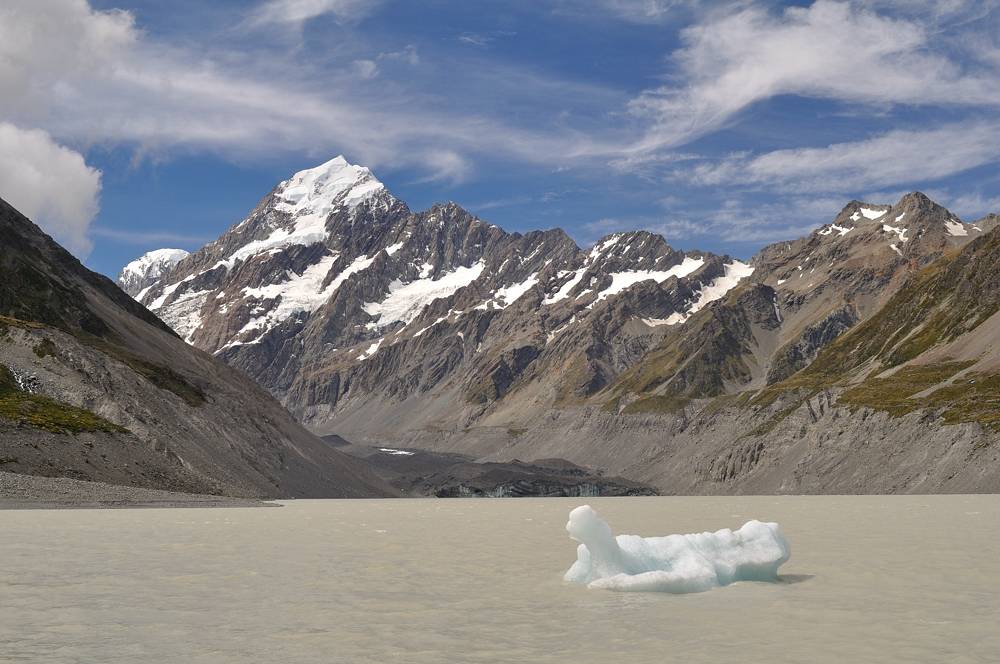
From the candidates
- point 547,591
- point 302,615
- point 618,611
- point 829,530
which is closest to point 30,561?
point 302,615

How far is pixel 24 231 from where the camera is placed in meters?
185

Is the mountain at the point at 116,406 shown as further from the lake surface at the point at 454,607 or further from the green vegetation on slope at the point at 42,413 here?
the lake surface at the point at 454,607

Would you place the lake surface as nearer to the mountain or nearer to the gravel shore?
the gravel shore

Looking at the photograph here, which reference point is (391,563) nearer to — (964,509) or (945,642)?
(945,642)

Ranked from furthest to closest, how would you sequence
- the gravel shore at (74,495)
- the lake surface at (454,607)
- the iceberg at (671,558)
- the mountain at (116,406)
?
the mountain at (116,406), the gravel shore at (74,495), the iceberg at (671,558), the lake surface at (454,607)

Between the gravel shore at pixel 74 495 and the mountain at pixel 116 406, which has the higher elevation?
the mountain at pixel 116 406

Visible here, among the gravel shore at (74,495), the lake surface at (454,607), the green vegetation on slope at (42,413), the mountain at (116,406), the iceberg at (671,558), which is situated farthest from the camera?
the mountain at (116,406)

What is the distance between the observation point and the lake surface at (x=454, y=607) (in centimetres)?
2273

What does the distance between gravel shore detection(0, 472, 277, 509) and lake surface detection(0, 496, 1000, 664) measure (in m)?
42.7

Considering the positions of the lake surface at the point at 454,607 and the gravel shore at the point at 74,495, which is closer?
the lake surface at the point at 454,607

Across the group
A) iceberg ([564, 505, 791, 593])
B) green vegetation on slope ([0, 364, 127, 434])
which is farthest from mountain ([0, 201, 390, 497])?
iceberg ([564, 505, 791, 593])

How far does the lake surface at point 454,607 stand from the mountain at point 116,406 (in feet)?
203

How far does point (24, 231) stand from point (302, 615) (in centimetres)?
18028

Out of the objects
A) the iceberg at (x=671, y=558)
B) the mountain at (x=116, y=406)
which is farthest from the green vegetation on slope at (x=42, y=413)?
the iceberg at (x=671, y=558)
